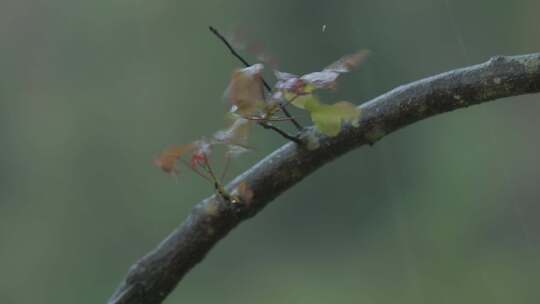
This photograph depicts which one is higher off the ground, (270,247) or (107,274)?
(107,274)

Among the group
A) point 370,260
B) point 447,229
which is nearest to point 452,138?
point 447,229

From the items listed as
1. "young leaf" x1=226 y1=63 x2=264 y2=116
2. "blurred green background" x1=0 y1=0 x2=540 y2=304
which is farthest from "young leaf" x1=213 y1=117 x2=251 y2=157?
"blurred green background" x1=0 y1=0 x2=540 y2=304

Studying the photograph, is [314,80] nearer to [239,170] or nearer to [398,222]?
[239,170]

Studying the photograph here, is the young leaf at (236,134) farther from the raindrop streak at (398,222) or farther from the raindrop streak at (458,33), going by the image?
the raindrop streak at (398,222)

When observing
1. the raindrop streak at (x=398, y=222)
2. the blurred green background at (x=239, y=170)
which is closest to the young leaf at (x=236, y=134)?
the blurred green background at (x=239, y=170)

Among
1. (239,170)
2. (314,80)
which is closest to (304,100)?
(314,80)

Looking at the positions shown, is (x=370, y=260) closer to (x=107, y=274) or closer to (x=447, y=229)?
(x=447, y=229)
